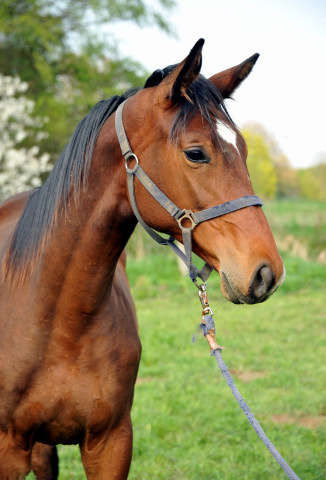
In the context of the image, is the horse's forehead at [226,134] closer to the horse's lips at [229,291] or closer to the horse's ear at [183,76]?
the horse's ear at [183,76]

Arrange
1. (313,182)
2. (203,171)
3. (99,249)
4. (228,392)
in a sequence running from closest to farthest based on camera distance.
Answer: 1. (203,171)
2. (99,249)
3. (228,392)
4. (313,182)

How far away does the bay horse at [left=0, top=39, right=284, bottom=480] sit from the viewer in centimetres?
180

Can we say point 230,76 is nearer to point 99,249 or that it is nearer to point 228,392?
point 99,249

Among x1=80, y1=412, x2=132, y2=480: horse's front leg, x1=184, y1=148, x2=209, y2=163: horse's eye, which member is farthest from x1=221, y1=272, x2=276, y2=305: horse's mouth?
x1=80, y1=412, x2=132, y2=480: horse's front leg

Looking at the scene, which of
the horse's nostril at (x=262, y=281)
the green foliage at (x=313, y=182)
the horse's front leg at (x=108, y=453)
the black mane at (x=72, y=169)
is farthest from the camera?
the green foliage at (x=313, y=182)

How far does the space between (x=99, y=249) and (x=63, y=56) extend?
1592 cm

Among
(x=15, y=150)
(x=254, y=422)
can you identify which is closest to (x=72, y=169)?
(x=254, y=422)

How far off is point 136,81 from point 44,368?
15794mm

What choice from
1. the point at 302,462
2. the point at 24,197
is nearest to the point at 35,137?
the point at 24,197

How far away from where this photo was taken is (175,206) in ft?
6.06

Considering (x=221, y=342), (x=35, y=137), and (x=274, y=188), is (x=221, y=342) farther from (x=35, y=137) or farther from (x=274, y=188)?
(x=274, y=188)

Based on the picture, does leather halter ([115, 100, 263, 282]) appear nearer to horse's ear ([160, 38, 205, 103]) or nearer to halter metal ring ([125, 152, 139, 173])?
halter metal ring ([125, 152, 139, 173])

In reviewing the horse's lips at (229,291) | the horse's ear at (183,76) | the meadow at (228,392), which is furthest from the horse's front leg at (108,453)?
the horse's ear at (183,76)

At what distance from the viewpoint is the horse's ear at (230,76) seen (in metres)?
2.03
